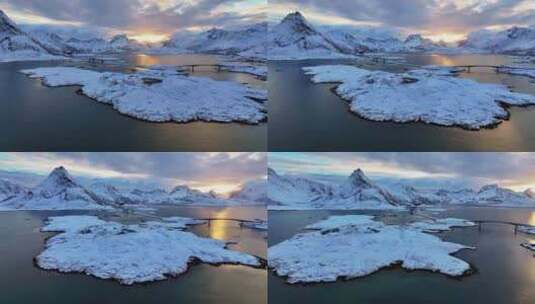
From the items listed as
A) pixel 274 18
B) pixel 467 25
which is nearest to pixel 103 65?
pixel 274 18

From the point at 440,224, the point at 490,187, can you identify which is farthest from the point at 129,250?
the point at 490,187

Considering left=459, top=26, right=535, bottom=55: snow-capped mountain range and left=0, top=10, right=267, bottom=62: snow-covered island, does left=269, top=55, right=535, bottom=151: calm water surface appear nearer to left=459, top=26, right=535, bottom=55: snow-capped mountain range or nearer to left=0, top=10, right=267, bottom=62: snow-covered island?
left=459, top=26, right=535, bottom=55: snow-capped mountain range

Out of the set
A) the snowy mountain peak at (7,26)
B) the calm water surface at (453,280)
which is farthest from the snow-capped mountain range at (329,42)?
the snowy mountain peak at (7,26)

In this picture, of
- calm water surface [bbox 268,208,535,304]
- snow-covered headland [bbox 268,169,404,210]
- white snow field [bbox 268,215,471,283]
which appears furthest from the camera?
snow-covered headland [bbox 268,169,404,210]

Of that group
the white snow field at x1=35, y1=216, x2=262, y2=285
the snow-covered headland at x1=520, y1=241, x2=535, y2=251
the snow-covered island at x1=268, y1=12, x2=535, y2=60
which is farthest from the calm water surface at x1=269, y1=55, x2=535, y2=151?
the white snow field at x1=35, y1=216, x2=262, y2=285

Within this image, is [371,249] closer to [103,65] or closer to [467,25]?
[467,25]
